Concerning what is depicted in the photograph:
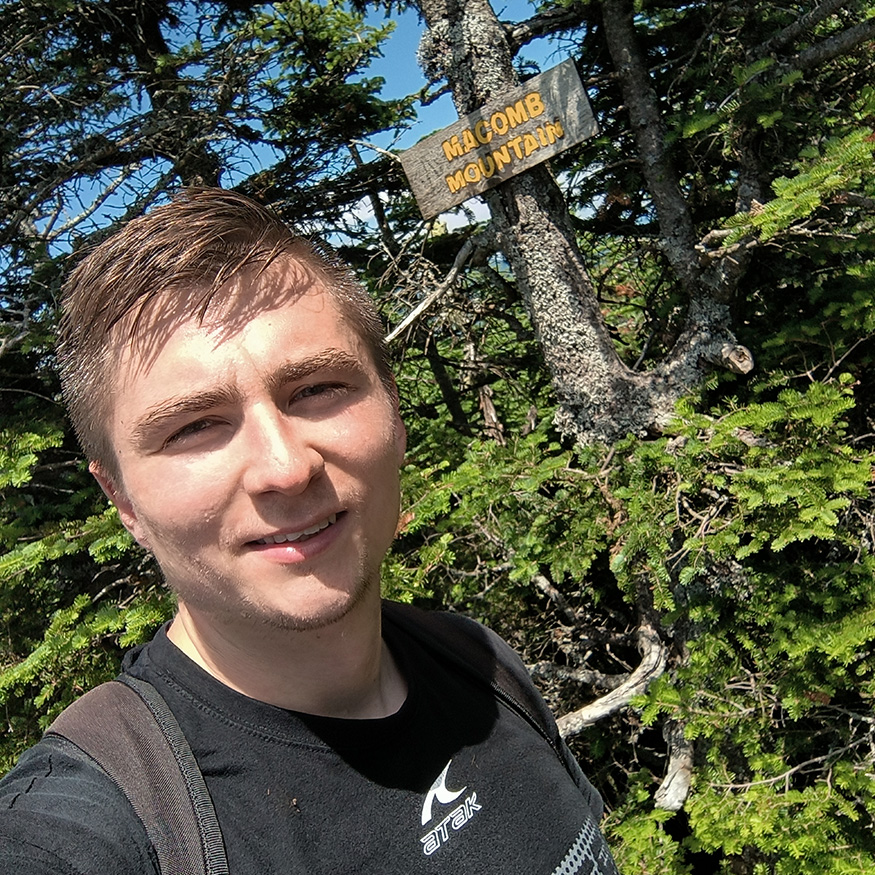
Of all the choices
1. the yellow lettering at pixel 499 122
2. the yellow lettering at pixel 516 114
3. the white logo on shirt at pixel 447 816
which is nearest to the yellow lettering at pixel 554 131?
the yellow lettering at pixel 516 114

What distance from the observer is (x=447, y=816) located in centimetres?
130

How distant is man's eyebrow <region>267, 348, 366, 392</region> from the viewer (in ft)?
4.06

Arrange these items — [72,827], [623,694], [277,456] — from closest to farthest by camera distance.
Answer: [72,827] → [277,456] → [623,694]

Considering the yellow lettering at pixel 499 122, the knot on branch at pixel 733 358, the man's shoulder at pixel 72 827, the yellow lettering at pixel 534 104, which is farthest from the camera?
the yellow lettering at pixel 499 122

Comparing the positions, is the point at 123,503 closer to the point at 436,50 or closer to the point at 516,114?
the point at 516,114

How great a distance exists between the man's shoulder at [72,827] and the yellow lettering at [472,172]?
373 centimetres

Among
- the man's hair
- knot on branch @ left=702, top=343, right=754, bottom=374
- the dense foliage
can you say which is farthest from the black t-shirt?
knot on branch @ left=702, top=343, right=754, bottom=374

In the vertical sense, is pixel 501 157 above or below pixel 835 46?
above

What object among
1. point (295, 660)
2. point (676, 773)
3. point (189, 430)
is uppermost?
point (189, 430)

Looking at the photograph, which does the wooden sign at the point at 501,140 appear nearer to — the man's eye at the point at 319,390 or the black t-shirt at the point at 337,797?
the man's eye at the point at 319,390

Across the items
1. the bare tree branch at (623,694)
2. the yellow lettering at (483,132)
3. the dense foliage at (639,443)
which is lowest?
the bare tree branch at (623,694)

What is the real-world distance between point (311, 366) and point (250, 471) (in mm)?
227

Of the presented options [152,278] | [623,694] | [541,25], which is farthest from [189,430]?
[541,25]

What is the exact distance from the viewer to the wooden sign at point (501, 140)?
12.6ft
